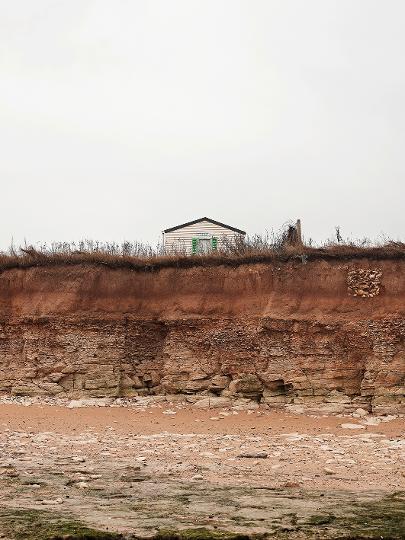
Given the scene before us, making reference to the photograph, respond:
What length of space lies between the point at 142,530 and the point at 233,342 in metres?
14.9

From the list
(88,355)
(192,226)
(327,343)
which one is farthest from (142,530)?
(192,226)

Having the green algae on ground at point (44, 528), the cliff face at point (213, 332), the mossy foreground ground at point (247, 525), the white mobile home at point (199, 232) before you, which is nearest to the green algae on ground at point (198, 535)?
the mossy foreground ground at point (247, 525)

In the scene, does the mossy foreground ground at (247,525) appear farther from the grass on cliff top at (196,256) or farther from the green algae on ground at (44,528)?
the grass on cliff top at (196,256)

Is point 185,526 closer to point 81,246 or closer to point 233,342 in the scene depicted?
Answer: point 233,342

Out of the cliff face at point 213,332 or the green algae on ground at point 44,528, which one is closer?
the green algae on ground at point 44,528

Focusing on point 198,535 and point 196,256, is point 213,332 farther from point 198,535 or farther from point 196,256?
point 198,535

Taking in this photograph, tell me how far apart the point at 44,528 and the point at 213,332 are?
1521 centimetres

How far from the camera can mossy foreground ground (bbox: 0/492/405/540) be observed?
4910mm

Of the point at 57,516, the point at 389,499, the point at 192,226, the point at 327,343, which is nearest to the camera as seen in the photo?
the point at 57,516

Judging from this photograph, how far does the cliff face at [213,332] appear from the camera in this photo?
61.6 feet

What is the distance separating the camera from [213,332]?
20.3 metres

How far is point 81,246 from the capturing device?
75.6ft

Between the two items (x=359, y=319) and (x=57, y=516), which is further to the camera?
(x=359, y=319)

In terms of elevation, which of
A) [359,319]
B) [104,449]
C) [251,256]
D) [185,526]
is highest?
[251,256]
